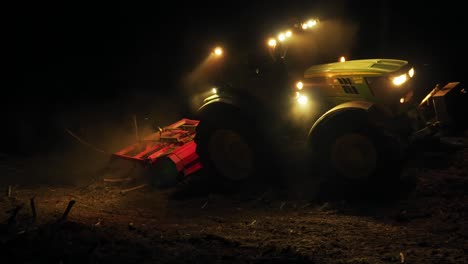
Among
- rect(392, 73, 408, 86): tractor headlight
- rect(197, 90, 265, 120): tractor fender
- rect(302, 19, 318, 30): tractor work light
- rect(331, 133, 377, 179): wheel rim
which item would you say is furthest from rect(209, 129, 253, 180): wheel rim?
rect(392, 73, 408, 86): tractor headlight

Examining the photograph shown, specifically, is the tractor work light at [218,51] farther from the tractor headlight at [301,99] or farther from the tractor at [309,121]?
the tractor headlight at [301,99]

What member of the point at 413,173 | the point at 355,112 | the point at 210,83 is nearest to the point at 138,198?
the point at 210,83

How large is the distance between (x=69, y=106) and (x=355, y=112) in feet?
29.8

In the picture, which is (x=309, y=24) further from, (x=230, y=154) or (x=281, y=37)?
(x=230, y=154)

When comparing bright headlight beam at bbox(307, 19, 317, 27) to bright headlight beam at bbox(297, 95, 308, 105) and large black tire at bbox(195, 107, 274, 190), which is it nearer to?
bright headlight beam at bbox(297, 95, 308, 105)

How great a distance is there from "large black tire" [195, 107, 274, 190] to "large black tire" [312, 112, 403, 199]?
36.3 inches

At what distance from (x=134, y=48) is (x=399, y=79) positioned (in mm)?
11369

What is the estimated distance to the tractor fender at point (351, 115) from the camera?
5867mm

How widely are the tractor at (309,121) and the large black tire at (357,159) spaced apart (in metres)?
0.01

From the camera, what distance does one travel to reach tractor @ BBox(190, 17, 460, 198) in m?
5.99

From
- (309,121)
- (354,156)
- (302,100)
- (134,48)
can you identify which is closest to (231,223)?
(354,156)

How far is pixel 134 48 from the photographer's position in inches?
621

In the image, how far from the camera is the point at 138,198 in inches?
276

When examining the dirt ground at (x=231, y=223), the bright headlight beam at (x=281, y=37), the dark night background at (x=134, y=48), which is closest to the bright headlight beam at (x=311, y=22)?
the bright headlight beam at (x=281, y=37)
